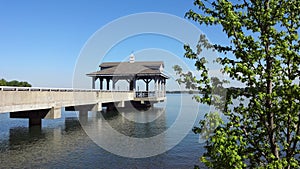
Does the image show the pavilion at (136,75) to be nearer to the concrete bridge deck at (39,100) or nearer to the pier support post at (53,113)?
the concrete bridge deck at (39,100)

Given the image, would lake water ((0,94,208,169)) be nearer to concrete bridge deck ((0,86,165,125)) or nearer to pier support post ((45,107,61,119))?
pier support post ((45,107,61,119))

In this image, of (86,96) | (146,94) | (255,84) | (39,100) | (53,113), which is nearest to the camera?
(255,84)

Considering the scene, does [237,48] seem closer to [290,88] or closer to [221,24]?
[221,24]

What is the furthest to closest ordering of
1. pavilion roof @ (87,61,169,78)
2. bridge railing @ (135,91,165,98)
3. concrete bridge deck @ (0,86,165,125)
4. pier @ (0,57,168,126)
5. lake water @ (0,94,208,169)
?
bridge railing @ (135,91,165,98) < pavilion roof @ (87,61,169,78) < pier @ (0,57,168,126) < concrete bridge deck @ (0,86,165,125) < lake water @ (0,94,208,169)

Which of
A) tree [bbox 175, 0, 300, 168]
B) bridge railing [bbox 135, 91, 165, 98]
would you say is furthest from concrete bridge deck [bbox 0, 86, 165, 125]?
tree [bbox 175, 0, 300, 168]

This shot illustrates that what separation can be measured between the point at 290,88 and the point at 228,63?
0.82 m

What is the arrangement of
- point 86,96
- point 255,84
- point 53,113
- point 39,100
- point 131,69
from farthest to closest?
point 131,69, point 86,96, point 53,113, point 39,100, point 255,84

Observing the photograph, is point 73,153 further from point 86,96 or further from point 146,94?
point 146,94

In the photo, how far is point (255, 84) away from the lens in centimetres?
374

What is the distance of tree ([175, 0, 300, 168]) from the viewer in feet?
11.6

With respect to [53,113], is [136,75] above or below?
Result: above

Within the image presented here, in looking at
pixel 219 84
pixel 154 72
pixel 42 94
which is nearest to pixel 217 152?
pixel 219 84

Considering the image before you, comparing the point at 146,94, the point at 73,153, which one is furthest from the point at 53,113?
the point at 146,94

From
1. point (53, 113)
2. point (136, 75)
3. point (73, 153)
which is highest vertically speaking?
point (136, 75)
